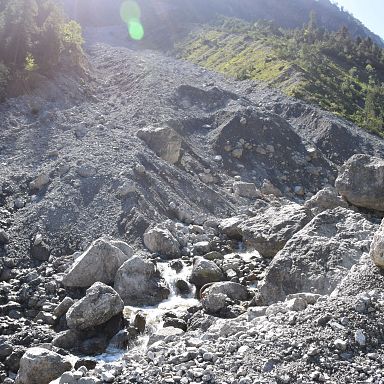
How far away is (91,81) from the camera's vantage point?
48531 millimetres

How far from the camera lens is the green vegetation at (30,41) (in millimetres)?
40469

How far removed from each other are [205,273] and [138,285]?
325 centimetres

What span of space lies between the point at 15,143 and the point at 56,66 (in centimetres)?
1442

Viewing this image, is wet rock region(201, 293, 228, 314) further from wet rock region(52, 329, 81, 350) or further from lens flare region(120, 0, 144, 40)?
lens flare region(120, 0, 144, 40)

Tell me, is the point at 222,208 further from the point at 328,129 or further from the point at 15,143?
the point at 328,129

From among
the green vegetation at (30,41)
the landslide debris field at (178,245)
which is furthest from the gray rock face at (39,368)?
the green vegetation at (30,41)

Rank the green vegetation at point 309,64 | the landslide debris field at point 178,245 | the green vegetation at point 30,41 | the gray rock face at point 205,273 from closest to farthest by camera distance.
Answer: the landslide debris field at point 178,245 → the gray rock face at point 205,273 → the green vegetation at point 30,41 → the green vegetation at point 309,64

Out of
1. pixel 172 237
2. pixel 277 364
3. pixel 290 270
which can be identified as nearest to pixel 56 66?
pixel 172 237

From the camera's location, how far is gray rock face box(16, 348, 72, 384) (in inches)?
563

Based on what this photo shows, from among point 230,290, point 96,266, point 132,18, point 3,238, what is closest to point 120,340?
point 96,266

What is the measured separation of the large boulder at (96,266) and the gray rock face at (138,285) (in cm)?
71

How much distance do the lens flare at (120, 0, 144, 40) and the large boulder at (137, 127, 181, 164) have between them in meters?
80.9

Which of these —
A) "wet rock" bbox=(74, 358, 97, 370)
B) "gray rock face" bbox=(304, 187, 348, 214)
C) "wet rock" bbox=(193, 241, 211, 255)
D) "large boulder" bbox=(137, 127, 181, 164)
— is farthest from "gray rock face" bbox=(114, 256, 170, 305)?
"large boulder" bbox=(137, 127, 181, 164)

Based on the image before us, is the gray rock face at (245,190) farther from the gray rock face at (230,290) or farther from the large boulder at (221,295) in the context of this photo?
the gray rock face at (230,290)
